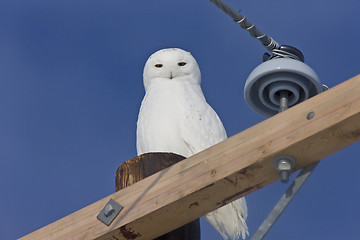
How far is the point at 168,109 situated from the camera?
3.80 metres

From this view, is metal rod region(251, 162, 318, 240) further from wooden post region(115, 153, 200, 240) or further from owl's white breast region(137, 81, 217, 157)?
owl's white breast region(137, 81, 217, 157)

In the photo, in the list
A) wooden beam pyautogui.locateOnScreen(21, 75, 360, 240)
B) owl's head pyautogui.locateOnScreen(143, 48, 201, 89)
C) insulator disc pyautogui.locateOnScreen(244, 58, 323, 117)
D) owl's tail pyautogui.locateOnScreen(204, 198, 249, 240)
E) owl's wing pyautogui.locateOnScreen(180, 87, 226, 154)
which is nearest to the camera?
wooden beam pyautogui.locateOnScreen(21, 75, 360, 240)

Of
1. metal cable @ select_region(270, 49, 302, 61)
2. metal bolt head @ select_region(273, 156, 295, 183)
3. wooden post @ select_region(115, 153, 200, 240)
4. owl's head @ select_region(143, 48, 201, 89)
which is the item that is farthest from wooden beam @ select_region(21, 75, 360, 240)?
owl's head @ select_region(143, 48, 201, 89)

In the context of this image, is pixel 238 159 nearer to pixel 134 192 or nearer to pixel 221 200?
pixel 221 200

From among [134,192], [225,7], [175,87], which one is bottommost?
[134,192]

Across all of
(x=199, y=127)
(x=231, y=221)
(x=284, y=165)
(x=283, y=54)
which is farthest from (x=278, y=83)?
(x=199, y=127)

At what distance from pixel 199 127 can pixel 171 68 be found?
0.86 meters

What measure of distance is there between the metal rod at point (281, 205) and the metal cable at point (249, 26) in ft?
2.01

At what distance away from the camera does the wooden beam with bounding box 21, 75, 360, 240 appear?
5.16 ft

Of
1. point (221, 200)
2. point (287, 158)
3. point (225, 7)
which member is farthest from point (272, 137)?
point (225, 7)

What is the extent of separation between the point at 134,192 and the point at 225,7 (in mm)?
677

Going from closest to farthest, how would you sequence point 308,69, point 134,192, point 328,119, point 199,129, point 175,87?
point 328,119 < point 134,192 < point 308,69 < point 199,129 < point 175,87

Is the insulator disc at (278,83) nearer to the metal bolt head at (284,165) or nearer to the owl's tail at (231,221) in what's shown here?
the metal bolt head at (284,165)

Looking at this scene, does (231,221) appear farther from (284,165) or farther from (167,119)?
(284,165)
